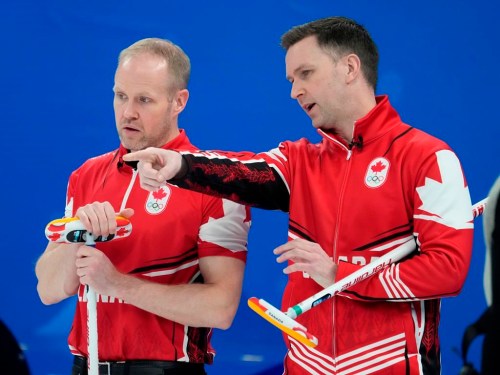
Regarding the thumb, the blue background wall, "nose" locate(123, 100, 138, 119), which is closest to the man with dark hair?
the thumb

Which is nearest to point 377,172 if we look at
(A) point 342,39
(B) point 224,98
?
(A) point 342,39

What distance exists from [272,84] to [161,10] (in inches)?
20.8

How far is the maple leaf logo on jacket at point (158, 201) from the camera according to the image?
7.92ft

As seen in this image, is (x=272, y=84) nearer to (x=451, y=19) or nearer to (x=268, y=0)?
(x=268, y=0)

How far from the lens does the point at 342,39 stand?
234 cm

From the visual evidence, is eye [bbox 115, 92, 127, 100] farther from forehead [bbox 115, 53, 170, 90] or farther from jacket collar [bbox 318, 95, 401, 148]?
jacket collar [bbox 318, 95, 401, 148]

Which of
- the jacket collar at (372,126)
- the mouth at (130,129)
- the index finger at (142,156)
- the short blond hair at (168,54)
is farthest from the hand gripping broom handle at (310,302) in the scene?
the short blond hair at (168,54)

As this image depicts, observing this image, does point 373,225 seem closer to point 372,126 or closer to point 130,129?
point 372,126

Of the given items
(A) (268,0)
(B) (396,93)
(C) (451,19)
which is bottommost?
(B) (396,93)

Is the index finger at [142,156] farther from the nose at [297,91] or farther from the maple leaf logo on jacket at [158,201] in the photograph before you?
the nose at [297,91]

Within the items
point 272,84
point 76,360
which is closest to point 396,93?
point 272,84

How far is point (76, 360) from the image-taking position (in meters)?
2.44

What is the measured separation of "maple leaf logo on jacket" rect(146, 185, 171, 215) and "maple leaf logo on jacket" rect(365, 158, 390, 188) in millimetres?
584

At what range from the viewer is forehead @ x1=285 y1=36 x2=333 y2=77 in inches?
91.3
